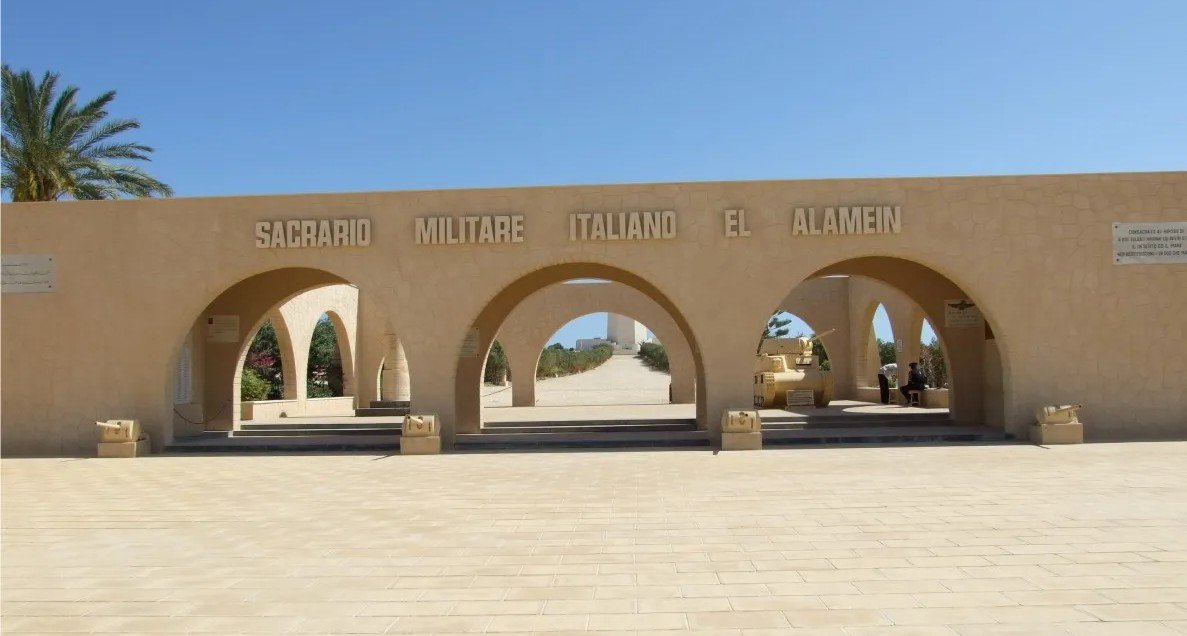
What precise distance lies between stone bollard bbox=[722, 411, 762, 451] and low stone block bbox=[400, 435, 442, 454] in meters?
4.41

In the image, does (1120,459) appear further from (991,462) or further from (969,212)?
(969,212)

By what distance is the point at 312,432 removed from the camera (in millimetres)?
17547

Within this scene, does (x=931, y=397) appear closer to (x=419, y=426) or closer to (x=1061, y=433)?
(x=1061, y=433)

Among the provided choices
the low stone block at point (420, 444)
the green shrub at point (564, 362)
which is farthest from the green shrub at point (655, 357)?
the low stone block at point (420, 444)

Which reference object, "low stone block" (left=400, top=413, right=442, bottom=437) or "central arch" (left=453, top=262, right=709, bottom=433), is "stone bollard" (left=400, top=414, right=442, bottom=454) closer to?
"low stone block" (left=400, top=413, right=442, bottom=437)

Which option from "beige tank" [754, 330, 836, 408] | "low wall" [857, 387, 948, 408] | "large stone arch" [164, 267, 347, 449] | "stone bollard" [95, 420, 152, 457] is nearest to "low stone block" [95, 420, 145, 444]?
"stone bollard" [95, 420, 152, 457]

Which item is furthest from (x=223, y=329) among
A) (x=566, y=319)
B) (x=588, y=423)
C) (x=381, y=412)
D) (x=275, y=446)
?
(x=566, y=319)

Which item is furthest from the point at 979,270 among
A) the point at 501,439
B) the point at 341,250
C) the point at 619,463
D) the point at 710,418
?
the point at 341,250

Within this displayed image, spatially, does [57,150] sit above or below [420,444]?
above

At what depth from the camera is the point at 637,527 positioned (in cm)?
693

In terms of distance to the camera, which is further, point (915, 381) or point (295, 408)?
point (295, 408)

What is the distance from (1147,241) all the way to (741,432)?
23.1ft

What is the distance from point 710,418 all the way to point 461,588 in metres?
8.34

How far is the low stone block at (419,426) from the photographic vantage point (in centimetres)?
1271
